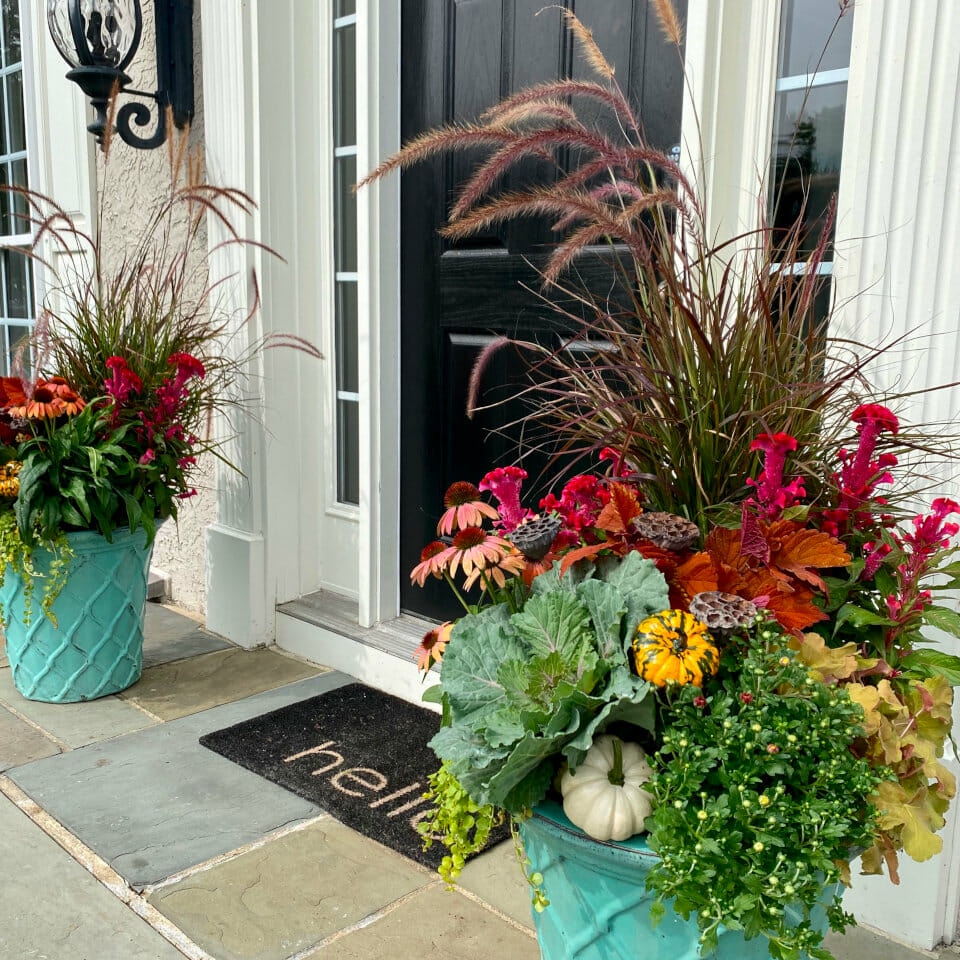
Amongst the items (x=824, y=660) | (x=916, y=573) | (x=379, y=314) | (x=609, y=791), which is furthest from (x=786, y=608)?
(x=379, y=314)

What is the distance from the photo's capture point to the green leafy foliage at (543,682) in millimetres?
1026

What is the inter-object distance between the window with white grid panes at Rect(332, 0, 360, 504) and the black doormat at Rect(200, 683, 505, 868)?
0.76 meters

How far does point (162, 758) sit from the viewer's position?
2260 millimetres

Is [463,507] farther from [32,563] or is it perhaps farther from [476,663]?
[32,563]

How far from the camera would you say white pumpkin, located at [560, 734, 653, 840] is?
101cm

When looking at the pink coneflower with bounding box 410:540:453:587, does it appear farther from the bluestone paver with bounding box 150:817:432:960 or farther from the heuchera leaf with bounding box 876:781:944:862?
the bluestone paver with bounding box 150:817:432:960

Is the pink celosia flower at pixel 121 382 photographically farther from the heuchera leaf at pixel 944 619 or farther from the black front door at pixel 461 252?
the heuchera leaf at pixel 944 619

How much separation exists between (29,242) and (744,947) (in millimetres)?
4050

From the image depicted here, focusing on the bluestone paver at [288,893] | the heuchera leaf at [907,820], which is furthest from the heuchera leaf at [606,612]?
the bluestone paver at [288,893]

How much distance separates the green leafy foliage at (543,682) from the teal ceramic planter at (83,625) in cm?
164

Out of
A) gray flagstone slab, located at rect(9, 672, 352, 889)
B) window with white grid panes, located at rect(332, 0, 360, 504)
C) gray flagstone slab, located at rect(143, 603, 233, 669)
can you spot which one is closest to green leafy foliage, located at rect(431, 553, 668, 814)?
gray flagstone slab, located at rect(9, 672, 352, 889)

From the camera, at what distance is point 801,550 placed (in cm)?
113

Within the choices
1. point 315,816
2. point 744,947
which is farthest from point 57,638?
point 744,947

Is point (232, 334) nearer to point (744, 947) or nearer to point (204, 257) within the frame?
point (204, 257)
